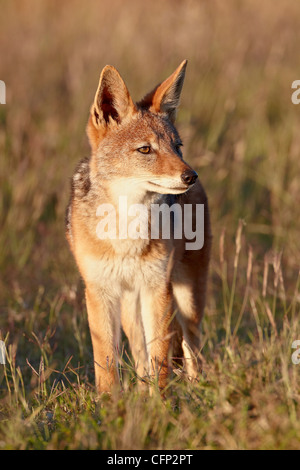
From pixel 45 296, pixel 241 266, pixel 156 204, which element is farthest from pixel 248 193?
pixel 156 204

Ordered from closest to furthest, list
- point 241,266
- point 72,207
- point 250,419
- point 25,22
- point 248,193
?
1. point 250,419
2. point 72,207
3. point 241,266
4. point 248,193
5. point 25,22

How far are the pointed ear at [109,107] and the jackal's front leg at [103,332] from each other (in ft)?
3.63

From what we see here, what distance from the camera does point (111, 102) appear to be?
4.14 meters

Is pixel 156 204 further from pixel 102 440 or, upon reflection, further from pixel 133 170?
pixel 102 440

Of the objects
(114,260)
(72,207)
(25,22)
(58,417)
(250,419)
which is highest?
(25,22)

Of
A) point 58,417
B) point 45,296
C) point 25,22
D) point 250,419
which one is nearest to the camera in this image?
point 250,419

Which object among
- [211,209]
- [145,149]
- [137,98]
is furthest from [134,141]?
[137,98]

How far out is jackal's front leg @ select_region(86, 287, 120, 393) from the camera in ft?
13.4

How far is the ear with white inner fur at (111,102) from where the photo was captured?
3.95 metres

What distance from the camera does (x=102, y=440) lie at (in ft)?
9.54

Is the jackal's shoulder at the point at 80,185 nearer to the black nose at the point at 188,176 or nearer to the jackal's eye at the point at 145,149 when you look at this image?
the jackal's eye at the point at 145,149

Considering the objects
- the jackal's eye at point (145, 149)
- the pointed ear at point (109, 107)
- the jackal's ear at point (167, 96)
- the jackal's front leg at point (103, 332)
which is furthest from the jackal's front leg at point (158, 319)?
the jackal's ear at point (167, 96)

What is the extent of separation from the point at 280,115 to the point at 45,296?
17.0ft

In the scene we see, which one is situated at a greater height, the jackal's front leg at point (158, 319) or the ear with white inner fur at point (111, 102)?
the ear with white inner fur at point (111, 102)
